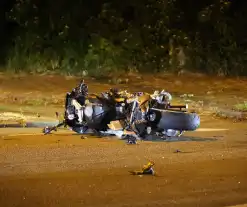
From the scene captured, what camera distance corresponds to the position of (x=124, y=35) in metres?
27.6

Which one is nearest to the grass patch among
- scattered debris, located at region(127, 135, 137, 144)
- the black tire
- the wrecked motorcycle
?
the wrecked motorcycle

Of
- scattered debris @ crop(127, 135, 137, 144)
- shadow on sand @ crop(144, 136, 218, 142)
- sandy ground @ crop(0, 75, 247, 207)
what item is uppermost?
sandy ground @ crop(0, 75, 247, 207)

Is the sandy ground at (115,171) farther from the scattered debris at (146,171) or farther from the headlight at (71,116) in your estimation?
the headlight at (71,116)

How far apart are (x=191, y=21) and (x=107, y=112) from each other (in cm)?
1759

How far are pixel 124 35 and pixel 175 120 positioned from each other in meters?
15.9

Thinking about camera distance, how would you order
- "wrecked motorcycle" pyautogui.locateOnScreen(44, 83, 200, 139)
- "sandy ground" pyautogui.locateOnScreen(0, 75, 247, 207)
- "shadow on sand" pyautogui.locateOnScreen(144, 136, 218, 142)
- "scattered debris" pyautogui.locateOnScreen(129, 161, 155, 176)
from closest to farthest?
"sandy ground" pyautogui.locateOnScreen(0, 75, 247, 207), "scattered debris" pyautogui.locateOnScreen(129, 161, 155, 176), "shadow on sand" pyautogui.locateOnScreen(144, 136, 218, 142), "wrecked motorcycle" pyautogui.locateOnScreen(44, 83, 200, 139)

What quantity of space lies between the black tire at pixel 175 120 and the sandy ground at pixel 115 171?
0.27 metres

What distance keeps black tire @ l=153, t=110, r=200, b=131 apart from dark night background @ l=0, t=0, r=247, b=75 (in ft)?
43.7

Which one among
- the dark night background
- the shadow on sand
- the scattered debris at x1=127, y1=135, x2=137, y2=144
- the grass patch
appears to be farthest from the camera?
the dark night background

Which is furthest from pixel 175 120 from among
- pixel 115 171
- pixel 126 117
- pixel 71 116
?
pixel 115 171

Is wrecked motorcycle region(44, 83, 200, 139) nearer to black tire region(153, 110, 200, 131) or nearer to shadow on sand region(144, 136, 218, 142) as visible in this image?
black tire region(153, 110, 200, 131)

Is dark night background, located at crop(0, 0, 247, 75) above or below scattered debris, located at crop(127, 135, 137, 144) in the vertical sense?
above

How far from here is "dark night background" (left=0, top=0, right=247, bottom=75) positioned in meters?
26.5

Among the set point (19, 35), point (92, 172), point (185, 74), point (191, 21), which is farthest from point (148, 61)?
point (92, 172)
